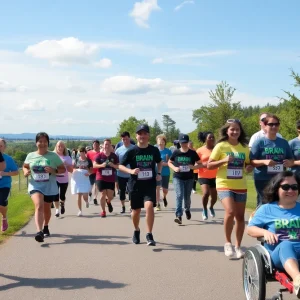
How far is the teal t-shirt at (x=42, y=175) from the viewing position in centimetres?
790

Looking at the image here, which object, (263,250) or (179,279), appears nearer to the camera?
(263,250)

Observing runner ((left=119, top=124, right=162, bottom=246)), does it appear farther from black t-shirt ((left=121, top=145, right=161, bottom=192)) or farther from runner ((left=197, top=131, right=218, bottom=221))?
runner ((left=197, top=131, right=218, bottom=221))

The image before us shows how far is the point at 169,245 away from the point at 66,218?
4.20 m

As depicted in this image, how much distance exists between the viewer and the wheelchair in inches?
156

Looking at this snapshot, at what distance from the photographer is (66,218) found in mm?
11086

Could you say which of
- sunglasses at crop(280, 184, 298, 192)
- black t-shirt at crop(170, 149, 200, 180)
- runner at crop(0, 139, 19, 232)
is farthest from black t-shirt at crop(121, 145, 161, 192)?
sunglasses at crop(280, 184, 298, 192)

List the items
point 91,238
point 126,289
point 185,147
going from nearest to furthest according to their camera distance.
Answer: point 126,289
point 91,238
point 185,147

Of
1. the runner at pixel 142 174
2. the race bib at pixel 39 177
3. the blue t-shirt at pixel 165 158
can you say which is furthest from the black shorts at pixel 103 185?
the runner at pixel 142 174

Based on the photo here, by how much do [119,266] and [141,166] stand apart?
1940 millimetres

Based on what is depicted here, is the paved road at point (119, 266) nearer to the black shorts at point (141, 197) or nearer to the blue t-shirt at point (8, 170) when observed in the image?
the black shorts at point (141, 197)

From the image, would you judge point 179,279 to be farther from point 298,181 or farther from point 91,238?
point 91,238

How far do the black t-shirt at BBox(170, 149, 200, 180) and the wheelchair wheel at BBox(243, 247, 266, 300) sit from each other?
5.01m

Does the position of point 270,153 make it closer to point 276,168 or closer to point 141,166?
point 276,168

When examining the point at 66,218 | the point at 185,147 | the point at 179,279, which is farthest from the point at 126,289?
the point at 66,218
